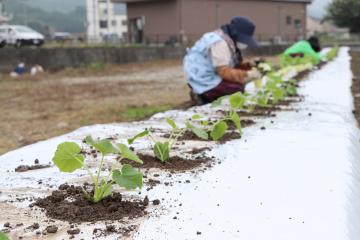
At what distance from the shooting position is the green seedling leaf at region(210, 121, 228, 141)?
3.42m

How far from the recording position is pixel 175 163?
2963 mm

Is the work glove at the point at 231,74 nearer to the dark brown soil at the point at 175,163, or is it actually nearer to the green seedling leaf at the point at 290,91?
the green seedling leaf at the point at 290,91

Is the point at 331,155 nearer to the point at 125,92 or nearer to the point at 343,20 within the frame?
the point at 125,92

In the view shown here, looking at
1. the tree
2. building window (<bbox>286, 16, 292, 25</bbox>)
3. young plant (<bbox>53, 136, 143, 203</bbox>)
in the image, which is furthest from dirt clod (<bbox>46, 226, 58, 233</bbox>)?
building window (<bbox>286, 16, 292, 25</bbox>)

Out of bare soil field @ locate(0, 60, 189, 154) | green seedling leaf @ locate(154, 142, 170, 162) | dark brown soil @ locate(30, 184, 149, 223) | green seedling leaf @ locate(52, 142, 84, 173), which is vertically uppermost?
green seedling leaf @ locate(52, 142, 84, 173)

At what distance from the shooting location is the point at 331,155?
9.99ft

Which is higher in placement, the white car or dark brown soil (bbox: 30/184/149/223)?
the white car

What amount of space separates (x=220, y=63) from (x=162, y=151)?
261 cm

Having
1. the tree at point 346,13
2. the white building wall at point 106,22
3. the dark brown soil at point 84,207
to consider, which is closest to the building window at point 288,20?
the tree at point 346,13

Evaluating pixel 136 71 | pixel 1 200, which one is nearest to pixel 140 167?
pixel 1 200

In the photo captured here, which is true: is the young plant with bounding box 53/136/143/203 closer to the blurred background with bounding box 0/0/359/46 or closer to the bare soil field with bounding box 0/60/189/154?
the bare soil field with bounding box 0/60/189/154

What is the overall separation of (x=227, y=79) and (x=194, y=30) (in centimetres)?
2392

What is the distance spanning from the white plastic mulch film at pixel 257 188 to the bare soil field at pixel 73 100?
241cm

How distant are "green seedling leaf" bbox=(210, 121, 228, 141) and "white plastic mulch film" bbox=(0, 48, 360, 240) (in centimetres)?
8
